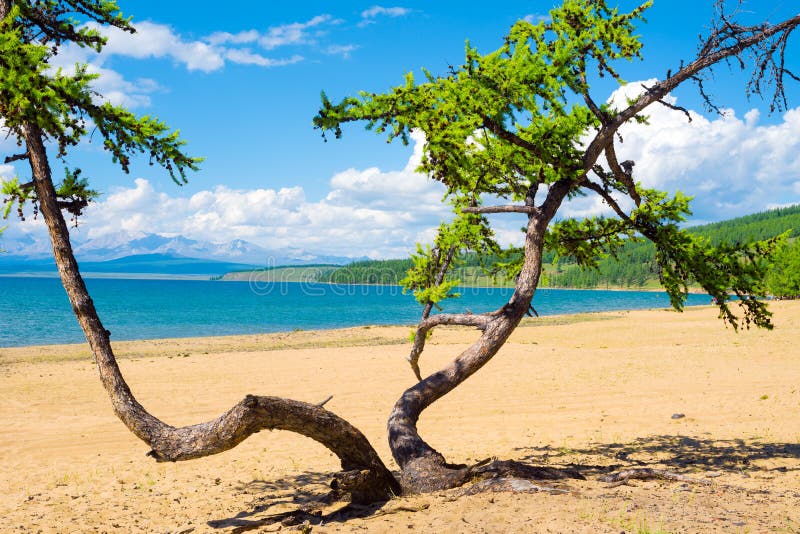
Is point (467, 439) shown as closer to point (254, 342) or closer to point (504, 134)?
point (504, 134)

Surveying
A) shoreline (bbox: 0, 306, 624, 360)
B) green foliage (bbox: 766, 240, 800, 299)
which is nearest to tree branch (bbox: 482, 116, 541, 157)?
shoreline (bbox: 0, 306, 624, 360)

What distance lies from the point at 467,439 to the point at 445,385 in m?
5.76

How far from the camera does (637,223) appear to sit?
33.6 ft

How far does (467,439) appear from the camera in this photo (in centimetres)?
1395

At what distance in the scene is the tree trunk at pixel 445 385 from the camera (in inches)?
311

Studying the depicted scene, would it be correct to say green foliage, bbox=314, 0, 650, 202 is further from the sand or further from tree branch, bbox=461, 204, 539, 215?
the sand

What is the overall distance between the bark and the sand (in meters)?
0.65

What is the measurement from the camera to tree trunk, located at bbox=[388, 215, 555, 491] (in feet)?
25.9

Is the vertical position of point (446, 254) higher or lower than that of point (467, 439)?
higher

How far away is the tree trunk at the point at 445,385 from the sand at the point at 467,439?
2.21 ft

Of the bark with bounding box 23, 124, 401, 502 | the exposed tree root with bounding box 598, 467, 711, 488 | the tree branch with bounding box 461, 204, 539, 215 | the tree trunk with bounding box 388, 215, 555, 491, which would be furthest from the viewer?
the tree branch with bounding box 461, 204, 539, 215

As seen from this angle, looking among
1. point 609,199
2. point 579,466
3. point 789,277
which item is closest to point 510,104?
point 609,199

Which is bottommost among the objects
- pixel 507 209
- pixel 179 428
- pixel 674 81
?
pixel 179 428

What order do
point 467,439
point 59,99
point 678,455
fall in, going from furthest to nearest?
point 467,439 → point 678,455 → point 59,99
